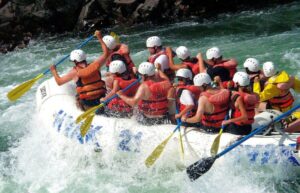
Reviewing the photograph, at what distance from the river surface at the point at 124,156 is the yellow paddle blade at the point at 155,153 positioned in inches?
20.1

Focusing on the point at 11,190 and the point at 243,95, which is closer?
the point at 243,95

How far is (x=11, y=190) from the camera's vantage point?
22.4ft

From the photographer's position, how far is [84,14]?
16.0 m

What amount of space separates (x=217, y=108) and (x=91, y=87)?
2.19 m

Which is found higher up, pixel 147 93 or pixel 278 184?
pixel 147 93

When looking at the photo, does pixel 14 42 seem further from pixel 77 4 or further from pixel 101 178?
pixel 101 178

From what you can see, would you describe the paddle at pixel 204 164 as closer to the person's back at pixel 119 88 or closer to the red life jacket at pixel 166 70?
the person's back at pixel 119 88

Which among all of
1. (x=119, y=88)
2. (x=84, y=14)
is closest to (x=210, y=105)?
(x=119, y=88)

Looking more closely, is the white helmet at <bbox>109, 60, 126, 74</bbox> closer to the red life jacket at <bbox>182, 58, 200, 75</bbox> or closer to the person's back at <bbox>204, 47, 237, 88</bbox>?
the red life jacket at <bbox>182, 58, 200, 75</bbox>

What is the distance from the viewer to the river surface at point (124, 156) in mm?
5891

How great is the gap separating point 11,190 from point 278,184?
3819 mm

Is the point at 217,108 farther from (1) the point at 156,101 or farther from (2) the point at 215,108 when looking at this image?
(1) the point at 156,101

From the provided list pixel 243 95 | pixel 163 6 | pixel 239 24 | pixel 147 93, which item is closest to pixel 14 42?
pixel 163 6

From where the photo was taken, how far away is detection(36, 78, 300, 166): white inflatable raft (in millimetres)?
5614
